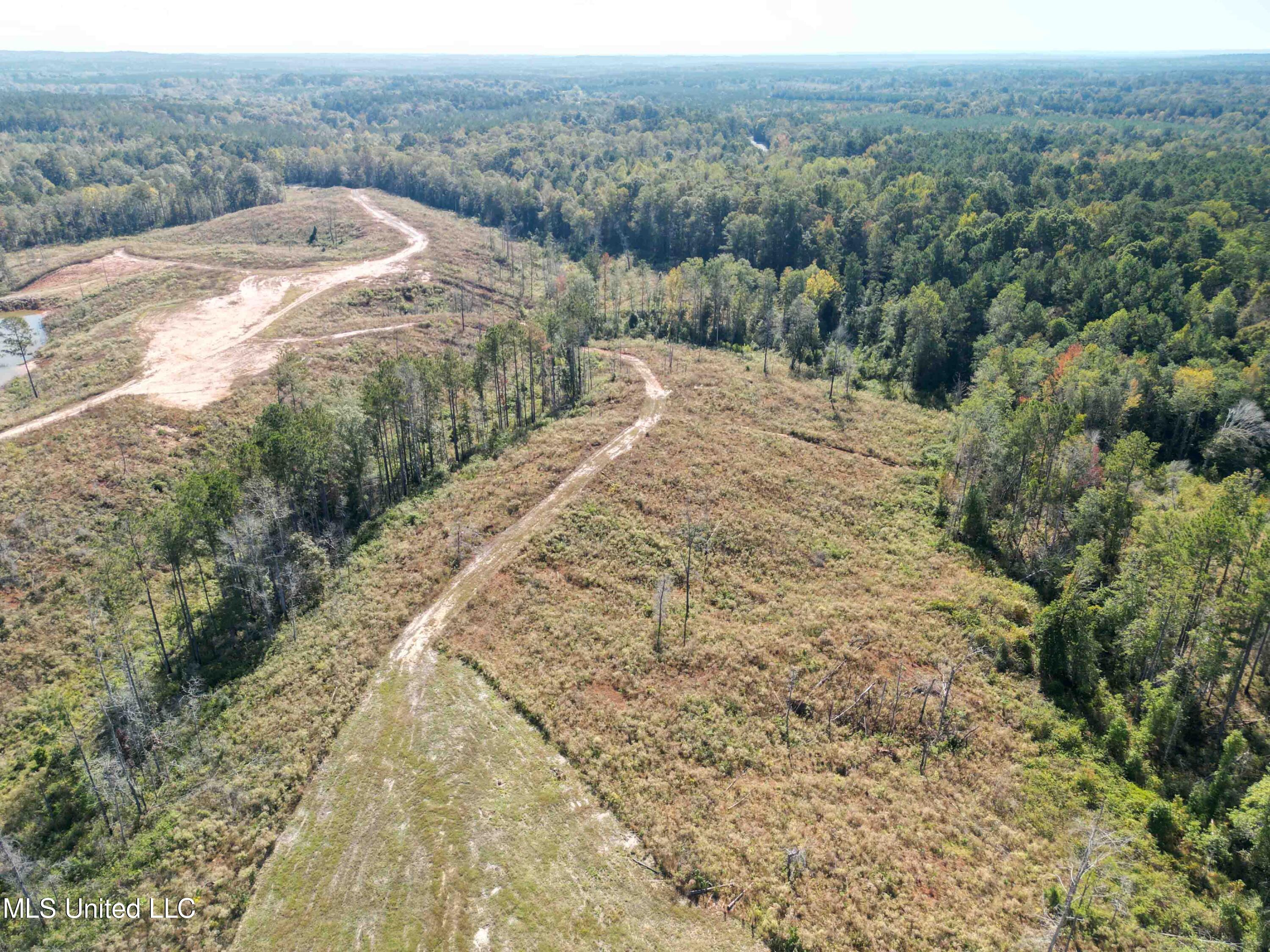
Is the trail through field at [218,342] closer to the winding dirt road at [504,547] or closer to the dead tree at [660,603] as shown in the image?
the winding dirt road at [504,547]

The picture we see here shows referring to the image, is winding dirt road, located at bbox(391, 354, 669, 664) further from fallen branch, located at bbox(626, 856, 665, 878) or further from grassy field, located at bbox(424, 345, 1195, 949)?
fallen branch, located at bbox(626, 856, 665, 878)

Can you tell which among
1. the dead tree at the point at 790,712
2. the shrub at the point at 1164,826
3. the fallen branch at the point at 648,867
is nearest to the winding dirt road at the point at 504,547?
the fallen branch at the point at 648,867

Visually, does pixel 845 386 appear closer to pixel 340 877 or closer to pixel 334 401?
pixel 334 401

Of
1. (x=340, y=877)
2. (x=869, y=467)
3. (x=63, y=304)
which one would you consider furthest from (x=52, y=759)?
(x=63, y=304)

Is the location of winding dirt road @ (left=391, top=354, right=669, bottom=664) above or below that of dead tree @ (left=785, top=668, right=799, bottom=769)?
above

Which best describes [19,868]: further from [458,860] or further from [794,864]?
[794,864]

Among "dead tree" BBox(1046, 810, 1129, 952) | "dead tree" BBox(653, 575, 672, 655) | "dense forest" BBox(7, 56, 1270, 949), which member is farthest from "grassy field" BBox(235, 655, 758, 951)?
"dead tree" BBox(1046, 810, 1129, 952)

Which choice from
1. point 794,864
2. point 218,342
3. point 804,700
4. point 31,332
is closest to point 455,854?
point 794,864
